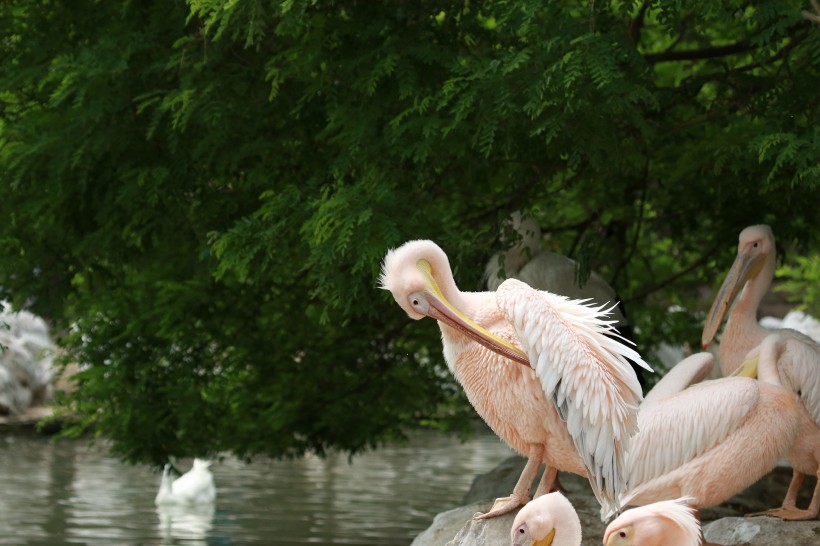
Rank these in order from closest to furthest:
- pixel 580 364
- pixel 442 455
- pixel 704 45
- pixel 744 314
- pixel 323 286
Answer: pixel 580 364 < pixel 323 286 < pixel 744 314 < pixel 704 45 < pixel 442 455

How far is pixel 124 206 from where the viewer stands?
25.6ft

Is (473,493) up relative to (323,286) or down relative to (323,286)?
down

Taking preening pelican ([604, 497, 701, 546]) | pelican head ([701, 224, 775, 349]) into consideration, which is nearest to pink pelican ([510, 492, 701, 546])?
preening pelican ([604, 497, 701, 546])

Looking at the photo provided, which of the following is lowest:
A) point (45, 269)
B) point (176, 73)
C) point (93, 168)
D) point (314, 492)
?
point (314, 492)

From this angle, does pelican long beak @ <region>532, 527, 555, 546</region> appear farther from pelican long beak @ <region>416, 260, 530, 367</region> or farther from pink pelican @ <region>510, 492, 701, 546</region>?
pelican long beak @ <region>416, 260, 530, 367</region>

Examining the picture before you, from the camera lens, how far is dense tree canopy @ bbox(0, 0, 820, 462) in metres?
6.38

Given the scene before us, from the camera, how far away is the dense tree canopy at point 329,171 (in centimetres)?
638

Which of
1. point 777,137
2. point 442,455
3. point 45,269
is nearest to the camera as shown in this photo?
point 777,137

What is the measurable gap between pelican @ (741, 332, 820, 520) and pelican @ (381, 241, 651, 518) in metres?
1.37

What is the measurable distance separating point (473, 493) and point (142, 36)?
3250mm

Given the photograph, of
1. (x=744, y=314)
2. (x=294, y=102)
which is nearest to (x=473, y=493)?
(x=744, y=314)

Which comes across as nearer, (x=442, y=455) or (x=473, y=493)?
(x=473, y=493)

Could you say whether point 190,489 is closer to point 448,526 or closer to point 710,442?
point 448,526

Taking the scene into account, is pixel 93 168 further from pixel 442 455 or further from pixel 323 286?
pixel 442 455
